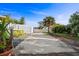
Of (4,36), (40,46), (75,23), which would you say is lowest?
(40,46)

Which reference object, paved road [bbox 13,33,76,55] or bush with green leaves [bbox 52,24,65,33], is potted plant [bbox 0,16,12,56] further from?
bush with green leaves [bbox 52,24,65,33]

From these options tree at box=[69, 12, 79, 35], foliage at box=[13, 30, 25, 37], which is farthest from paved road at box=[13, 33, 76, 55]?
tree at box=[69, 12, 79, 35]

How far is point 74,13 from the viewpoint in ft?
9.61

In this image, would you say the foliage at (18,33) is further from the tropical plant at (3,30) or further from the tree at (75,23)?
the tree at (75,23)

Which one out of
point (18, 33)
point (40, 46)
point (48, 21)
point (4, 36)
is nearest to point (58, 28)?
point (48, 21)

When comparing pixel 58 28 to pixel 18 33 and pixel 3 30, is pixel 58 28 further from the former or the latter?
pixel 3 30

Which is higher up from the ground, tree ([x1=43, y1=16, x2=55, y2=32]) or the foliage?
tree ([x1=43, y1=16, x2=55, y2=32])

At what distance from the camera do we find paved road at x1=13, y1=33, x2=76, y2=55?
2.94 metres

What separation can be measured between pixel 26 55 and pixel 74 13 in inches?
31.0

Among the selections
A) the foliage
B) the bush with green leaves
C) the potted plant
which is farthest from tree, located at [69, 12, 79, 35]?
the potted plant

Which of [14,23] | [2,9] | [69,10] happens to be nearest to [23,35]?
[14,23]

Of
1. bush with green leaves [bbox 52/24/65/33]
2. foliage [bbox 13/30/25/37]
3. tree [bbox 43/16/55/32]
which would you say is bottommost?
foliage [bbox 13/30/25/37]

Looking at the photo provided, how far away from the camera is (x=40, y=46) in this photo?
9.69ft

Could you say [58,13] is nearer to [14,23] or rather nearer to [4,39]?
[14,23]
